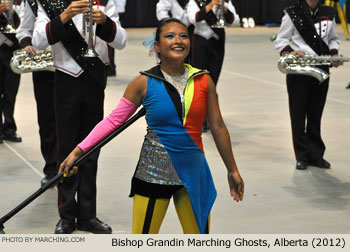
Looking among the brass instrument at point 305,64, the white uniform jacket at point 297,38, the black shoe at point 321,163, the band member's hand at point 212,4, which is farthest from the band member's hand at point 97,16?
the band member's hand at point 212,4

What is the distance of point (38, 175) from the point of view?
25.4ft

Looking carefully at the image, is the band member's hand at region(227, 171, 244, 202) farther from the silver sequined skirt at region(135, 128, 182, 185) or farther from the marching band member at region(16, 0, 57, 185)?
the marching band member at region(16, 0, 57, 185)

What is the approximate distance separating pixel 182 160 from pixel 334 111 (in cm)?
694

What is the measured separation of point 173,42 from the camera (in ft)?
13.7

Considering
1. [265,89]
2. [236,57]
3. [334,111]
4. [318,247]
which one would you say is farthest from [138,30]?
[318,247]

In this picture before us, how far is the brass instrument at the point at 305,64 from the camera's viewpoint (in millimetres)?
7480

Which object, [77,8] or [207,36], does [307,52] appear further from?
[77,8]

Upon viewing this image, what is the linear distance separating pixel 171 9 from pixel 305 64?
2.72 m

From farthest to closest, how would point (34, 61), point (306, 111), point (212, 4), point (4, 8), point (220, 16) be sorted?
point (220, 16)
point (212, 4)
point (4, 8)
point (306, 111)
point (34, 61)

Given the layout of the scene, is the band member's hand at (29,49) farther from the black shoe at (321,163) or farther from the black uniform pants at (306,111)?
the black shoe at (321,163)

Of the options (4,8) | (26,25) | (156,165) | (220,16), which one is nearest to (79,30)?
(26,25)

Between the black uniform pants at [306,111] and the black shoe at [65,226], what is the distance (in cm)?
280

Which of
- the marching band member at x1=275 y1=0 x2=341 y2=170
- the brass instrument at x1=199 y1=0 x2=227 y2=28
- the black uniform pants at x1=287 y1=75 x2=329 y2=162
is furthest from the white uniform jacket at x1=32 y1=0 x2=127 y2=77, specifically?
the brass instrument at x1=199 y1=0 x2=227 y2=28

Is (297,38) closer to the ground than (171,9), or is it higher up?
higher up
